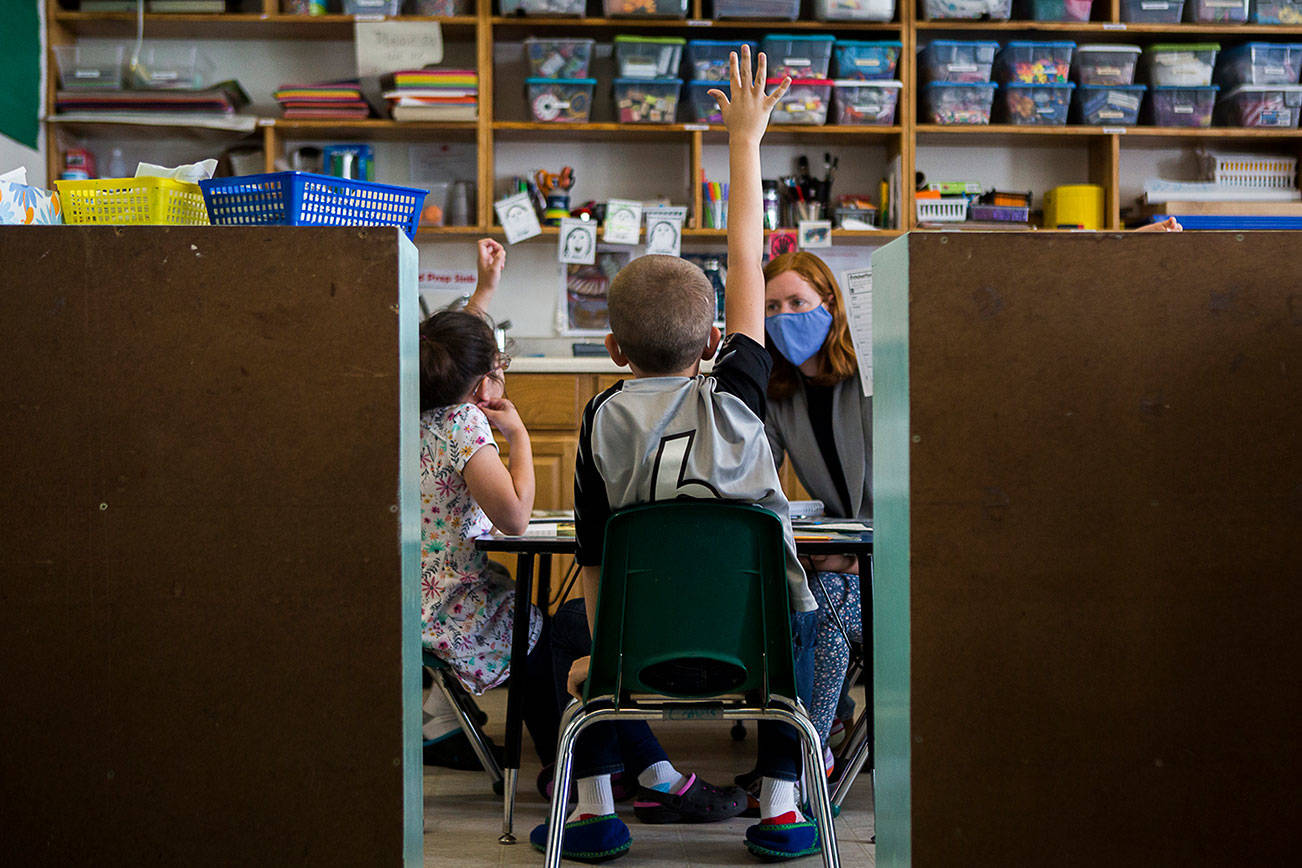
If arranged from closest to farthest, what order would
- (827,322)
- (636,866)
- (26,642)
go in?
(26,642) → (636,866) → (827,322)

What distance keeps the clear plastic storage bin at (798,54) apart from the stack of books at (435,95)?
3.26ft

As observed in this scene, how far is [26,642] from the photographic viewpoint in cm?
114

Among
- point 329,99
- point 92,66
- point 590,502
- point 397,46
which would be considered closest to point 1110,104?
point 397,46

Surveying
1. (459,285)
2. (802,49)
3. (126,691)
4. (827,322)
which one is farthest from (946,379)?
(459,285)

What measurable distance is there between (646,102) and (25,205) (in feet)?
8.77

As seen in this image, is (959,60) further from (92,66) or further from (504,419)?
(92,66)

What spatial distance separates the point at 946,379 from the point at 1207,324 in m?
0.28

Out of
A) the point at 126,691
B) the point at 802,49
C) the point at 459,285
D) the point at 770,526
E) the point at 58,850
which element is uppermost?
the point at 802,49

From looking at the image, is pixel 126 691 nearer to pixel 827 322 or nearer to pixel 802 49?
pixel 827 322

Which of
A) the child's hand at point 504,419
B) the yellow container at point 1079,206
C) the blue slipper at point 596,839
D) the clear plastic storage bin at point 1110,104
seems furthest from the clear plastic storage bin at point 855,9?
the blue slipper at point 596,839

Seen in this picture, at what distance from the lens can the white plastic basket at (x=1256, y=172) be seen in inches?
155

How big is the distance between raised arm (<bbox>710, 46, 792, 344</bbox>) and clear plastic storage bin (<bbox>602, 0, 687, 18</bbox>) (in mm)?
2299

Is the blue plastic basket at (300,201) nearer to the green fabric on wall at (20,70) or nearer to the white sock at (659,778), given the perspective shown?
the white sock at (659,778)

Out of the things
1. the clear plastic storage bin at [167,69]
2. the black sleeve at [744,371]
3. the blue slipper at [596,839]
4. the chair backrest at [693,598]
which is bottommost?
the blue slipper at [596,839]
